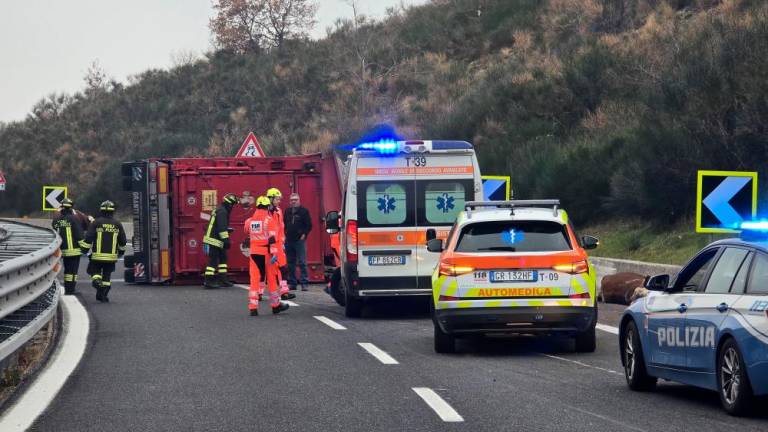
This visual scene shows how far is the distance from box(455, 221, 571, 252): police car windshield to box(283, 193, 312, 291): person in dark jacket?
10522 mm

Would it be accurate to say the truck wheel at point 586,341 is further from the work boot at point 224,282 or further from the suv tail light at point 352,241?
the work boot at point 224,282

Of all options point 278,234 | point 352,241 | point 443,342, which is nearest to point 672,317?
point 443,342

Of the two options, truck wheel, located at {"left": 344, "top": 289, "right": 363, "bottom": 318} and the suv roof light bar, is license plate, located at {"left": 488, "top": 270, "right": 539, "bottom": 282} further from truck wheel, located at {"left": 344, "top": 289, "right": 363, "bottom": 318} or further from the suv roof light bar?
truck wheel, located at {"left": 344, "top": 289, "right": 363, "bottom": 318}

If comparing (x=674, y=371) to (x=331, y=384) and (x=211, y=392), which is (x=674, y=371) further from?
(x=211, y=392)

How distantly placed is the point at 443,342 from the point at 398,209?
465cm

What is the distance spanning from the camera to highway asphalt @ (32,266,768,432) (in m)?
8.89

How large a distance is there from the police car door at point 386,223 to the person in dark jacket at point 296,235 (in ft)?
20.0

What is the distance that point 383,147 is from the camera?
1764 centimetres

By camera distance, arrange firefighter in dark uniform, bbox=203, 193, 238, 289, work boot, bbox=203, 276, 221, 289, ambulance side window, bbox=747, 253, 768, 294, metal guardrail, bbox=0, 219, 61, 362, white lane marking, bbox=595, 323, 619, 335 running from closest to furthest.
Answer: ambulance side window, bbox=747, 253, 768, 294, metal guardrail, bbox=0, 219, 61, 362, white lane marking, bbox=595, 323, 619, 335, firefighter in dark uniform, bbox=203, 193, 238, 289, work boot, bbox=203, 276, 221, 289

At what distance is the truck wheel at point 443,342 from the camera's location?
1322 centimetres

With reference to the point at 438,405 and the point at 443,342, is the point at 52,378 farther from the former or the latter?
the point at 443,342

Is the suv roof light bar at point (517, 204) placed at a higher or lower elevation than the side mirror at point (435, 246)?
higher

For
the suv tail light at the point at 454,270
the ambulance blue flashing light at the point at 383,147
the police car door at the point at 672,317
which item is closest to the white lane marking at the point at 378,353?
the suv tail light at the point at 454,270

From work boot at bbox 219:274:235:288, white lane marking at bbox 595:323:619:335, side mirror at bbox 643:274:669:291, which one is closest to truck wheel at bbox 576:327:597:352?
white lane marking at bbox 595:323:619:335
